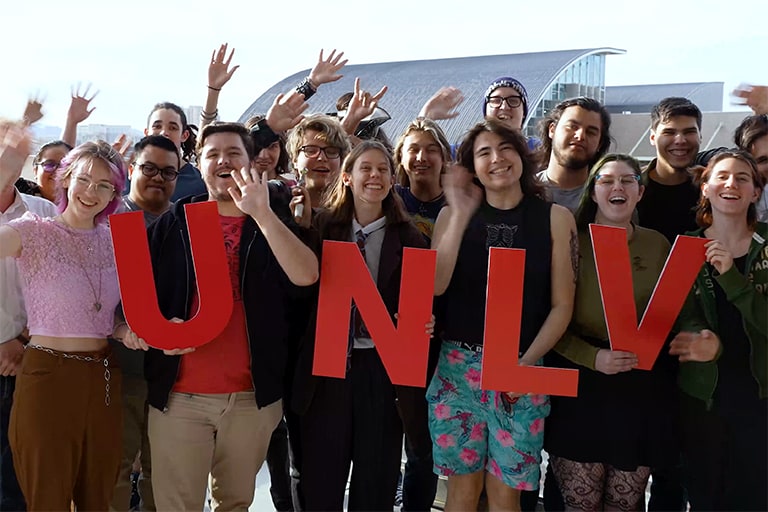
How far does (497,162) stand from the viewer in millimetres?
3049

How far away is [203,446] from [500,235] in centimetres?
159

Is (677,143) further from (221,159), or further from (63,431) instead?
(63,431)

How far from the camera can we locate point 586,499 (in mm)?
3111

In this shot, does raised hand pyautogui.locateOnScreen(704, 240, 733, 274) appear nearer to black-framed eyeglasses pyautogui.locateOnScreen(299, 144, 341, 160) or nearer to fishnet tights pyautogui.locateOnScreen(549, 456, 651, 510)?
fishnet tights pyautogui.locateOnScreen(549, 456, 651, 510)

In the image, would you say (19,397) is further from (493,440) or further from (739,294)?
(739,294)

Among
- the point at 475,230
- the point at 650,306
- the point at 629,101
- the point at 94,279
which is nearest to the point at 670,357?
the point at 650,306

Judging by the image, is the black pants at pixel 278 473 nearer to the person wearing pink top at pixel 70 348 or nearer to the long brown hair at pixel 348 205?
the person wearing pink top at pixel 70 348

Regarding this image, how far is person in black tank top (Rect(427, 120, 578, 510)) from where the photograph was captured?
300 cm

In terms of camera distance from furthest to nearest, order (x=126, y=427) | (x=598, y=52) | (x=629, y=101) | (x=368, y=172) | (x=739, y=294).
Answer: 1. (x=629, y=101)
2. (x=598, y=52)
3. (x=126, y=427)
4. (x=368, y=172)
5. (x=739, y=294)

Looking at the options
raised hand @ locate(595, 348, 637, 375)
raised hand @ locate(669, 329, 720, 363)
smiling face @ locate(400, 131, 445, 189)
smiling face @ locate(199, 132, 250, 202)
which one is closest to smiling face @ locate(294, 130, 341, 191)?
smiling face @ locate(400, 131, 445, 189)

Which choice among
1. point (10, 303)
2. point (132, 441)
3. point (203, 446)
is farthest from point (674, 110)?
point (10, 303)

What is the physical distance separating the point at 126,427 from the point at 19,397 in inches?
27.6

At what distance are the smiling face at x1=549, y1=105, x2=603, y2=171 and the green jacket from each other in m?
0.79

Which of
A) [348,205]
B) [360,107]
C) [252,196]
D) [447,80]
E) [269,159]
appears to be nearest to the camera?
[252,196]
